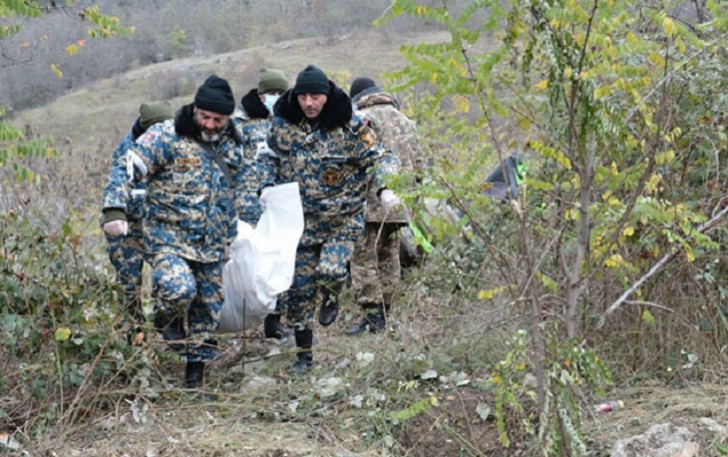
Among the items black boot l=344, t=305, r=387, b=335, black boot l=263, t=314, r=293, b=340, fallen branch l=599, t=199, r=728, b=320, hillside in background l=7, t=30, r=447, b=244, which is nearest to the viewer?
fallen branch l=599, t=199, r=728, b=320

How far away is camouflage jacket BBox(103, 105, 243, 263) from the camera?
15.3ft

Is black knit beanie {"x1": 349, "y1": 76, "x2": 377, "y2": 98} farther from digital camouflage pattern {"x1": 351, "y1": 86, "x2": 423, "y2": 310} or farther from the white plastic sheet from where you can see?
the white plastic sheet

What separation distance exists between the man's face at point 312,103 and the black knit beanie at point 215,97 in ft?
1.61

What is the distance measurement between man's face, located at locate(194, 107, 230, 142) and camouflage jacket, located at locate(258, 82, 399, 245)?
51 centimetres

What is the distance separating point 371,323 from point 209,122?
1851mm

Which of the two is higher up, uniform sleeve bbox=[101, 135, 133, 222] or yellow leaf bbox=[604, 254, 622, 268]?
uniform sleeve bbox=[101, 135, 133, 222]

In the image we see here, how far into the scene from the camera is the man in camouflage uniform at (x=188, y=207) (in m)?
4.60

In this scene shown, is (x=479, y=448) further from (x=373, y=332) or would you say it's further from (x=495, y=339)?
(x=373, y=332)

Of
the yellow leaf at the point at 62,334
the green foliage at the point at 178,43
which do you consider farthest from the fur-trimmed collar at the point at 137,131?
the green foliage at the point at 178,43

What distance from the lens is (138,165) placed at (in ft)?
15.2

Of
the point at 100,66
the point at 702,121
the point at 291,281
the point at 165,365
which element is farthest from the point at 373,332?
the point at 100,66

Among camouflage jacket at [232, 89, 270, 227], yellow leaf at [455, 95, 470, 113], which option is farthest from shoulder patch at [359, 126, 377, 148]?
yellow leaf at [455, 95, 470, 113]

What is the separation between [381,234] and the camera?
6355 mm

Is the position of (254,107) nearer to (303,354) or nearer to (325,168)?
(325,168)
